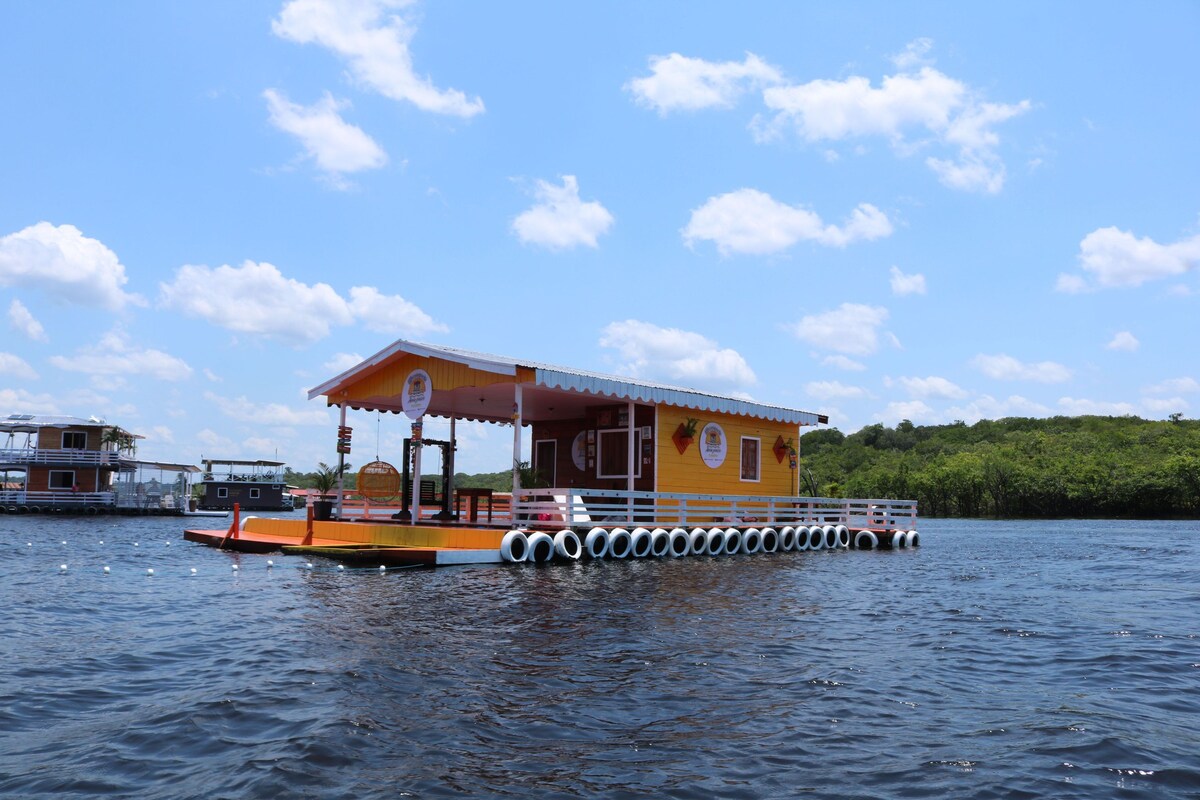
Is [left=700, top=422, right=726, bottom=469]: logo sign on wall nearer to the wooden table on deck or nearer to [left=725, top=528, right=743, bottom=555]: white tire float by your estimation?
[left=725, top=528, right=743, bottom=555]: white tire float

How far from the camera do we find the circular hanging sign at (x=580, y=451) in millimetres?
24625

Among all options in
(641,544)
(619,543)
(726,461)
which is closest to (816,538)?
(726,461)

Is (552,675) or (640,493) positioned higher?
(640,493)

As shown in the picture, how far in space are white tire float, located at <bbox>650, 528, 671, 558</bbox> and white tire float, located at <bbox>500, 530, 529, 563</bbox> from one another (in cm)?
359

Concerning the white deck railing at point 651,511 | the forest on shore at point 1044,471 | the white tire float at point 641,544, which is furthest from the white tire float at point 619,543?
the forest on shore at point 1044,471

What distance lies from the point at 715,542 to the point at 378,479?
838 cm

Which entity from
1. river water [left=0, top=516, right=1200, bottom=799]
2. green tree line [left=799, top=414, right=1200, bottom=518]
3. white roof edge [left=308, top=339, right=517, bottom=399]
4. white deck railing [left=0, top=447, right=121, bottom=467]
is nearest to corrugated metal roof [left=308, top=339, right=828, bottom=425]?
white roof edge [left=308, top=339, right=517, bottom=399]

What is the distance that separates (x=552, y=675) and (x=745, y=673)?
5.93 feet

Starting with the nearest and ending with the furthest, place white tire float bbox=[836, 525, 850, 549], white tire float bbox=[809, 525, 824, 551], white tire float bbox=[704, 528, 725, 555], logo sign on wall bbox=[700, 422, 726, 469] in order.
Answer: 1. white tire float bbox=[704, 528, 725, 555]
2. logo sign on wall bbox=[700, 422, 726, 469]
3. white tire float bbox=[809, 525, 824, 551]
4. white tire float bbox=[836, 525, 850, 549]

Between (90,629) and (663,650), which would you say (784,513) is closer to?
(663,650)

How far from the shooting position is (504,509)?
22703mm

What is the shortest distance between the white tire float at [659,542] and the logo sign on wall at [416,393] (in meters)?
6.01

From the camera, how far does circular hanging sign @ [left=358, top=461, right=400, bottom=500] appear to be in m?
21.8

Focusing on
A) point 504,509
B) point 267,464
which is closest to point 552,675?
point 504,509
